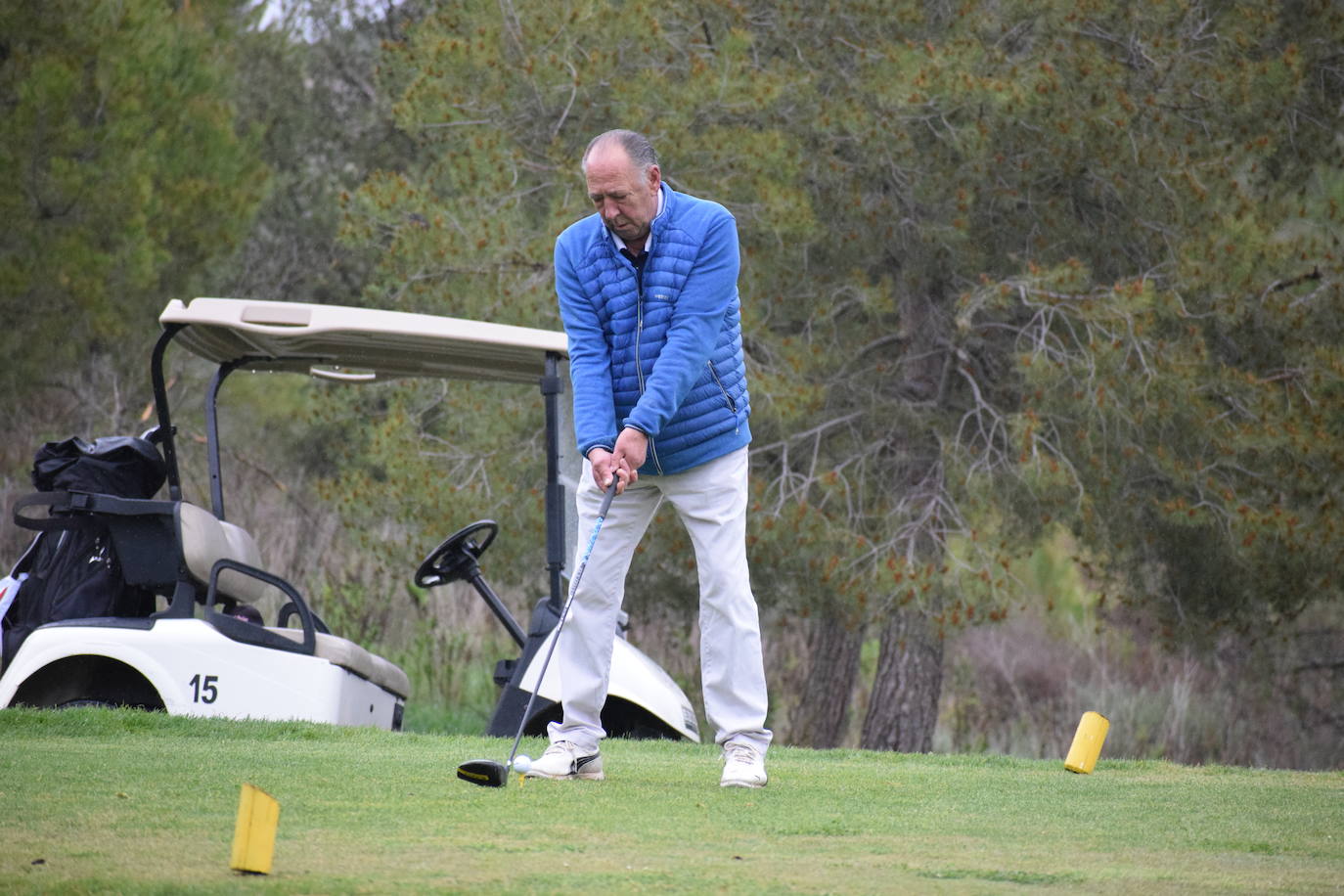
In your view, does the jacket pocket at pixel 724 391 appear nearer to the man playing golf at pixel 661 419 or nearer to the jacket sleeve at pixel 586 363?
the man playing golf at pixel 661 419

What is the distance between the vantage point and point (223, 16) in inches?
698

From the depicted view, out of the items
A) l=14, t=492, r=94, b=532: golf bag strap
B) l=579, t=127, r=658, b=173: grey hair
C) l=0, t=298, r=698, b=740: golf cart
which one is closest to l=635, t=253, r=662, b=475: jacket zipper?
l=579, t=127, r=658, b=173: grey hair

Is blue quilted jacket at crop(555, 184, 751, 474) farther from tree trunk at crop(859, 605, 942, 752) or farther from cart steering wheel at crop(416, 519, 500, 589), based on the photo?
tree trunk at crop(859, 605, 942, 752)

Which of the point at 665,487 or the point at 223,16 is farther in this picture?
the point at 223,16

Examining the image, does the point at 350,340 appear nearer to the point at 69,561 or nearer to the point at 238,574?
the point at 238,574

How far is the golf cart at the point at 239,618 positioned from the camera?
20.0 feet

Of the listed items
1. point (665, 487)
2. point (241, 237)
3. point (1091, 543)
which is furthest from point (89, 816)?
point (241, 237)

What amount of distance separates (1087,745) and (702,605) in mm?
1554

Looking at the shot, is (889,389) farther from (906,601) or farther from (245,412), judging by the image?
(245,412)

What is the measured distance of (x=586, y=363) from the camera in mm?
4672

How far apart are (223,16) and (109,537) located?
41.1 feet

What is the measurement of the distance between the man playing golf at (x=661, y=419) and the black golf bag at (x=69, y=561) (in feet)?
8.34

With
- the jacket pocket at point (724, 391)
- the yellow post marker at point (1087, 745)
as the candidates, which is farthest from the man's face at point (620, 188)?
the yellow post marker at point (1087, 745)

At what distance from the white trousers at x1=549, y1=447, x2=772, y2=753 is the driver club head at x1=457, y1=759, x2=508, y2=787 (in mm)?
314
